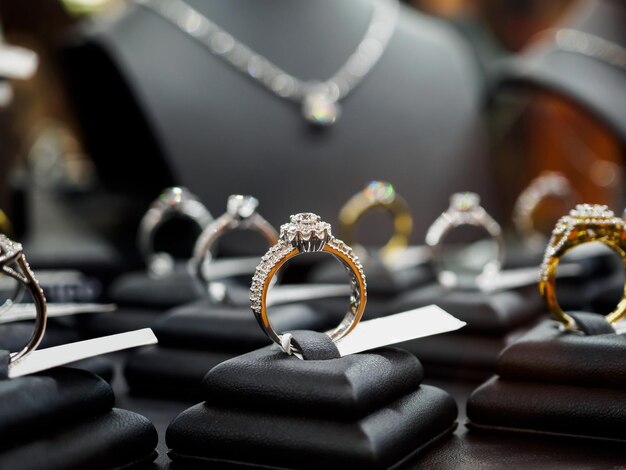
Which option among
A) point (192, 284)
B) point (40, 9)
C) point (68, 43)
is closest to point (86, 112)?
point (68, 43)

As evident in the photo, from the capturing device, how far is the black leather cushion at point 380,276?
3.52 feet

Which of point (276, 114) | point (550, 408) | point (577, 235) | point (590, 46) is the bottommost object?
point (550, 408)

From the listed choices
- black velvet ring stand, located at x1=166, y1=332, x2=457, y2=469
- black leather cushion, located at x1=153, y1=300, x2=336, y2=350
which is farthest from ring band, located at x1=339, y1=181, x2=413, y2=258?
black velvet ring stand, located at x1=166, y1=332, x2=457, y2=469

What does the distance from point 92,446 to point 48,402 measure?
0.04 m

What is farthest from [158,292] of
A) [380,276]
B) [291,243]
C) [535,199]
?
[535,199]

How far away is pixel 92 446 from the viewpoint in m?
0.58

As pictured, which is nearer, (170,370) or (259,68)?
(170,370)

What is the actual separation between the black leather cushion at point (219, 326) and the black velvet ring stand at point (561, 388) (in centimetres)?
23

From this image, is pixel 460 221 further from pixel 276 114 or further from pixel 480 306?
pixel 276 114

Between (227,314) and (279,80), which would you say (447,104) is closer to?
(279,80)

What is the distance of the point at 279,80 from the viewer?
4.71 ft

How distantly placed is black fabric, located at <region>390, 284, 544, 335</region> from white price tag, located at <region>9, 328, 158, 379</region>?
0.42 meters

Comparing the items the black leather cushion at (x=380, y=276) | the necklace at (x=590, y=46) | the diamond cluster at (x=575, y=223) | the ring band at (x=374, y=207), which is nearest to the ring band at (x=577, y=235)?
the diamond cluster at (x=575, y=223)

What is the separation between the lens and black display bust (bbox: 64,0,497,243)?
128 centimetres
